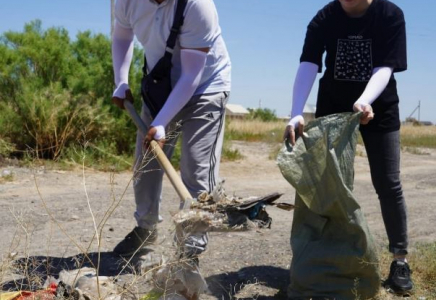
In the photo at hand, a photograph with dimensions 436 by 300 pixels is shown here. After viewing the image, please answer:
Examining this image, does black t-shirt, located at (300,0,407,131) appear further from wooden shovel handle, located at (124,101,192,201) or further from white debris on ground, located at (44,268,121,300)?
white debris on ground, located at (44,268,121,300)

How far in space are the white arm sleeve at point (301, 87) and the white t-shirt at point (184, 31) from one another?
521 mm

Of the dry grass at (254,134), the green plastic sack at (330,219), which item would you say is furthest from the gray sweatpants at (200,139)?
the dry grass at (254,134)

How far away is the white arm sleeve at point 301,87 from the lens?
3670 millimetres

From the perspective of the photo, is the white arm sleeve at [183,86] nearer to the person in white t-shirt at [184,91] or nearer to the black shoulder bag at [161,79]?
the person in white t-shirt at [184,91]

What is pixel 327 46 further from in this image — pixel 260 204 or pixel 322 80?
pixel 260 204

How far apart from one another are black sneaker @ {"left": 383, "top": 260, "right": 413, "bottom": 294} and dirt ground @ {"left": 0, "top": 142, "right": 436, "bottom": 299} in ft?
2.05

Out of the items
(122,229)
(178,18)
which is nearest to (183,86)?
(178,18)

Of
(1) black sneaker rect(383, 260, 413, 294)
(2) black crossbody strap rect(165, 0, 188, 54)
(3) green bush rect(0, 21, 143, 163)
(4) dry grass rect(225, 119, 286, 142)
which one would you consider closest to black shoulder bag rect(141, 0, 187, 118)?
(2) black crossbody strap rect(165, 0, 188, 54)

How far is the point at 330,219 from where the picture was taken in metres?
3.54

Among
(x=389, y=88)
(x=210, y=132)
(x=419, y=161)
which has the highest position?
(x=389, y=88)

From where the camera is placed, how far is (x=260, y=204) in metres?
3.22

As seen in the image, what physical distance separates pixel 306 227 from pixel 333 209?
23 cm

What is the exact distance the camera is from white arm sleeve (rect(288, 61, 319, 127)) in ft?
12.0

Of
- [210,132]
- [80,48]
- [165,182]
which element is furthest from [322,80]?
[80,48]
